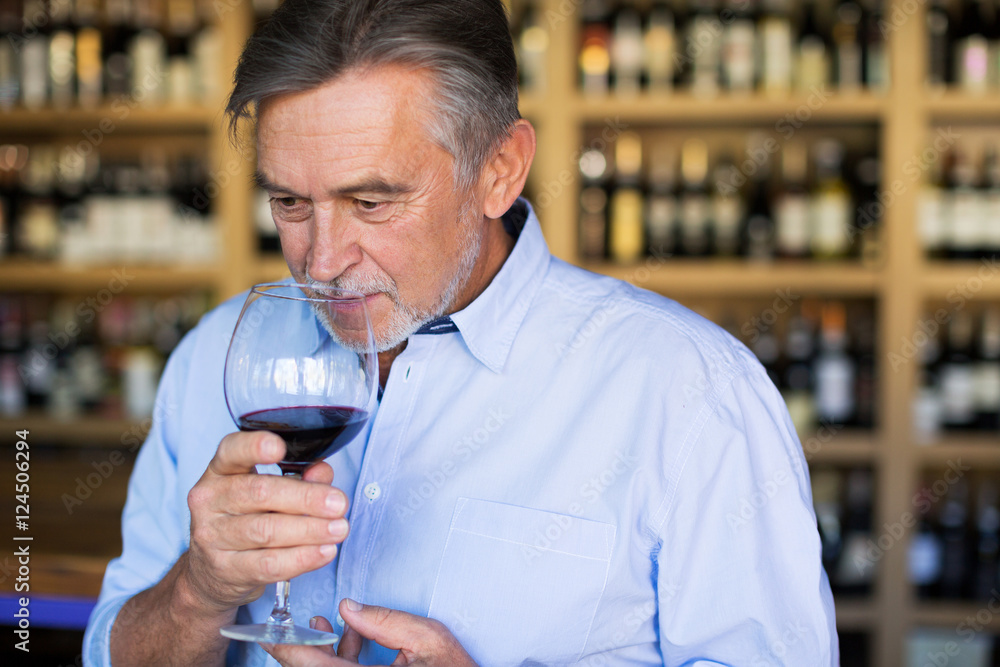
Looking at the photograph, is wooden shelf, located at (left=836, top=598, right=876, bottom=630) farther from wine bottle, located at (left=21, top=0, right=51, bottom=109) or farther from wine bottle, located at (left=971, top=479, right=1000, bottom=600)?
wine bottle, located at (left=21, top=0, right=51, bottom=109)

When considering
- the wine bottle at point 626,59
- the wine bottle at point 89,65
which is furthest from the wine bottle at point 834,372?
the wine bottle at point 89,65

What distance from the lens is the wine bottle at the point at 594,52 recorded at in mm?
1991

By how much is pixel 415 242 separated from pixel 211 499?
11.4 inches

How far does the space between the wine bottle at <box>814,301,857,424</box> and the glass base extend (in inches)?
64.6

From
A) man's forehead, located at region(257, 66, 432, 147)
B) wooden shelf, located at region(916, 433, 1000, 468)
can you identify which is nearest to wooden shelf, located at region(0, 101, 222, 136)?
man's forehead, located at region(257, 66, 432, 147)

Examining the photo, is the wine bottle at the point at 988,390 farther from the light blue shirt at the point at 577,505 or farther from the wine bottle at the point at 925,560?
the light blue shirt at the point at 577,505

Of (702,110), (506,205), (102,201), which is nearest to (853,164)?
(702,110)

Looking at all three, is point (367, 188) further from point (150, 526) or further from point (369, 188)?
point (150, 526)

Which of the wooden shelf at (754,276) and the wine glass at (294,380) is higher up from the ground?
the wooden shelf at (754,276)

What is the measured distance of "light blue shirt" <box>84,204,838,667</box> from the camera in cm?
73

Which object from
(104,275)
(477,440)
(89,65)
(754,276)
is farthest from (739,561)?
(89,65)

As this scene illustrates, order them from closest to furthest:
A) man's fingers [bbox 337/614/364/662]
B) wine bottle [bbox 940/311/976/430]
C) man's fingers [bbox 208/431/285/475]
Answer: man's fingers [bbox 208/431/285/475] → man's fingers [bbox 337/614/364/662] → wine bottle [bbox 940/311/976/430]

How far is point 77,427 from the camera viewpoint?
2076 millimetres

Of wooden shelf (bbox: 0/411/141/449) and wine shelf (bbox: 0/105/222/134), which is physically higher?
wine shelf (bbox: 0/105/222/134)
